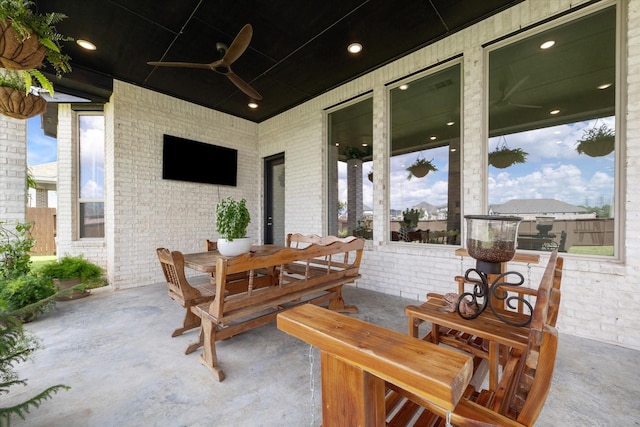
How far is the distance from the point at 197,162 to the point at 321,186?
7.79 ft

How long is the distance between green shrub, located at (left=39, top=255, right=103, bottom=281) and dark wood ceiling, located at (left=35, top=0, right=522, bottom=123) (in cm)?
254

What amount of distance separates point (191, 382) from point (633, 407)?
9.08 feet

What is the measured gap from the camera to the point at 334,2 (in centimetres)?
262

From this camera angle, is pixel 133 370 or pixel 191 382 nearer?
pixel 191 382

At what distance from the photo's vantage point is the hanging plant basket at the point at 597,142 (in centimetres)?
238

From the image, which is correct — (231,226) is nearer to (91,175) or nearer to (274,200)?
(274,200)

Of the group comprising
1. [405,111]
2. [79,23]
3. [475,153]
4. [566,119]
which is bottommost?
[475,153]

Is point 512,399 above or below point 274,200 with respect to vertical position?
below

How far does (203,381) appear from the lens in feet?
5.87

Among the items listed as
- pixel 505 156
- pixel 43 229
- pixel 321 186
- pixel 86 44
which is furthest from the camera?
pixel 43 229

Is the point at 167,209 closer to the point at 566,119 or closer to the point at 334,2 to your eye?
the point at 334,2

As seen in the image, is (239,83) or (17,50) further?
(239,83)

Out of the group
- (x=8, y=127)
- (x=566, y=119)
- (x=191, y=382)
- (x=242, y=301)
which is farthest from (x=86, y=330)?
(x=566, y=119)

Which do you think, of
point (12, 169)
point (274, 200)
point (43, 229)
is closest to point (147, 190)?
point (12, 169)
